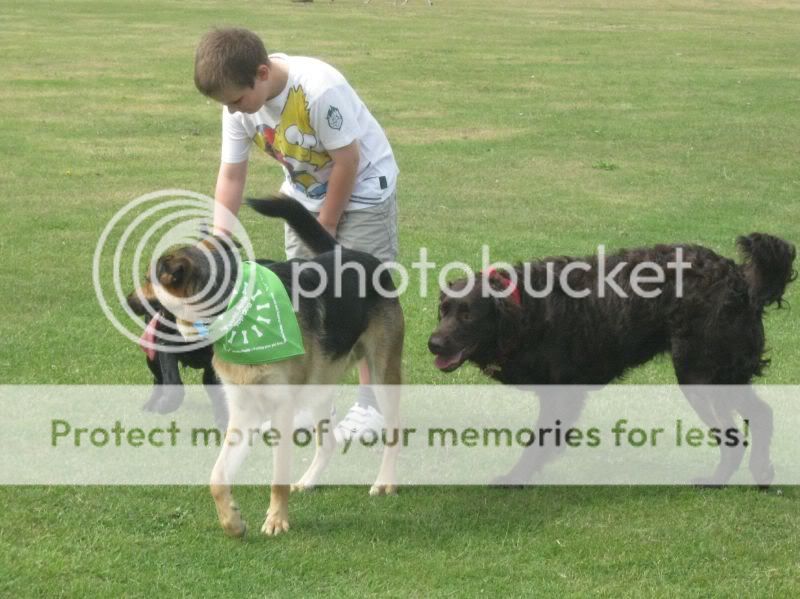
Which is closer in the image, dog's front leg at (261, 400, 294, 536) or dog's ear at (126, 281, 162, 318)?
dog's ear at (126, 281, 162, 318)

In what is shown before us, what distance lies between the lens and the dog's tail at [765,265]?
6145mm

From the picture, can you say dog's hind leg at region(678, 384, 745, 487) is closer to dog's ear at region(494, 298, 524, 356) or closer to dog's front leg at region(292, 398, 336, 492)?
dog's ear at region(494, 298, 524, 356)

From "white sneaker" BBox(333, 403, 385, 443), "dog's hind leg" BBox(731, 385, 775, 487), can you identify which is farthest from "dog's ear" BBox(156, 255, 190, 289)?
"dog's hind leg" BBox(731, 385, 775, 487)

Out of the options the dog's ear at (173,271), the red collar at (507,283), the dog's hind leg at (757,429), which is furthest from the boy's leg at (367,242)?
the dog's hind leg at (757,429)

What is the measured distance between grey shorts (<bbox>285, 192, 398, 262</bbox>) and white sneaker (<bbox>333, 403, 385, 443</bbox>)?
35.0 inches

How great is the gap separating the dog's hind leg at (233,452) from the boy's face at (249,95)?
Result: 1371 mm

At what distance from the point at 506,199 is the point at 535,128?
5.65 meters

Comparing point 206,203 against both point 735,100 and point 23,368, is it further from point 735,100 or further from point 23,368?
point 735,100

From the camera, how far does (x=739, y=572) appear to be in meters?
5.25

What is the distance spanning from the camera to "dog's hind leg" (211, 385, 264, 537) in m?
5.45

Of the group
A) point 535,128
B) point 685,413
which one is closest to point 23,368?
point 685,413

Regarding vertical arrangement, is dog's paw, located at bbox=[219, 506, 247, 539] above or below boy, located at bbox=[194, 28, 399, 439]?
below

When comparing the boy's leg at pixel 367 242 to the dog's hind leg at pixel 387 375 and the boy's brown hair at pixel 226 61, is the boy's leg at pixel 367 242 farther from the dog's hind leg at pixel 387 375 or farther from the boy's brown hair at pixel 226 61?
the boy's brown hair at pixel 226 61

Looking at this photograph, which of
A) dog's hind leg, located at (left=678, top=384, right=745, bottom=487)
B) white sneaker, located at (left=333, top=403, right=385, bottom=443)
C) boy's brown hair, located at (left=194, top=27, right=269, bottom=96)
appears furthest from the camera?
white sneaker, located at (left=333, top=403, right=385, bottom=443)
